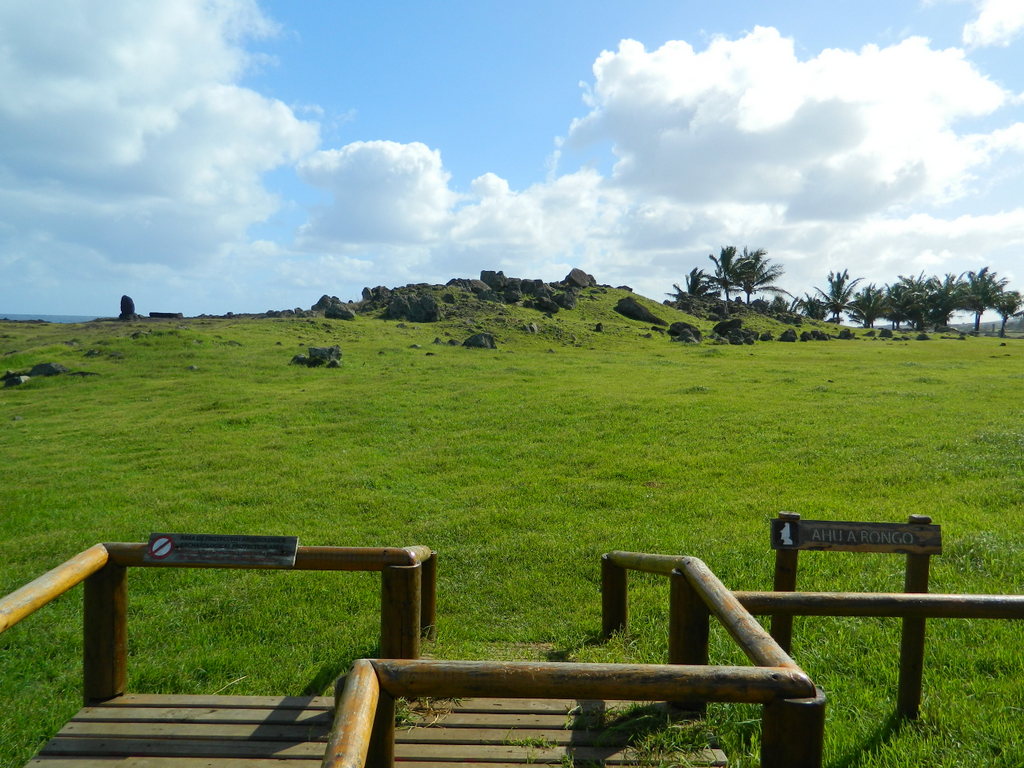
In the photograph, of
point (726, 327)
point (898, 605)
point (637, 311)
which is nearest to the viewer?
point (898, 605)

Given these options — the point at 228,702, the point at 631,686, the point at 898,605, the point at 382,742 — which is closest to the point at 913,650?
the point at 898,605

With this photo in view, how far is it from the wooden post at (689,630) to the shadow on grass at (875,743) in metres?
0.83

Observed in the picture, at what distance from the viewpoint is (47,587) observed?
3537mm

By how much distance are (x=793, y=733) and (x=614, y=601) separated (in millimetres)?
3828

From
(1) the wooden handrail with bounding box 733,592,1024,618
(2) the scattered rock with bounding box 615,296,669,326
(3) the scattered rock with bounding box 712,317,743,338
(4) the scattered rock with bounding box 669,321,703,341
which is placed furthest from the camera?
(2) the scattered rock with bounding box 615,296,669,326

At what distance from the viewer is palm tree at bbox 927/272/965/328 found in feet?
246

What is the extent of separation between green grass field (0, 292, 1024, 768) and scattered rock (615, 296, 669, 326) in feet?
119

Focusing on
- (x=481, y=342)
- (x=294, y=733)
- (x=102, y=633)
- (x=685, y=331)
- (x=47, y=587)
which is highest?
(x=685, y=331)

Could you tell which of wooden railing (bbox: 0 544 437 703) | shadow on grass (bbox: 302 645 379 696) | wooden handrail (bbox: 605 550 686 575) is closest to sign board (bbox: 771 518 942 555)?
wooden handrail (bbox: 605 550 686 575)

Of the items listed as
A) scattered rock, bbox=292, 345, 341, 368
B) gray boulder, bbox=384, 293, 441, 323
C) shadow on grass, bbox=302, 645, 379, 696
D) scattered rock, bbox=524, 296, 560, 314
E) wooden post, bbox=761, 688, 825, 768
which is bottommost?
shadow on grass, bbox=302, 645, 379, 696

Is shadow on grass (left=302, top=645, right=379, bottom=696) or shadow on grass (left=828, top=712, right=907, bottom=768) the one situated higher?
shadow on grass (left=828, top=712, right=907, bottom=768)

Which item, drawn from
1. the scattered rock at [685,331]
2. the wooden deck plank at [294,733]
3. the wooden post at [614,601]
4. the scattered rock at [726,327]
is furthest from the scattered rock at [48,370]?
the scattered rock at [726,327]

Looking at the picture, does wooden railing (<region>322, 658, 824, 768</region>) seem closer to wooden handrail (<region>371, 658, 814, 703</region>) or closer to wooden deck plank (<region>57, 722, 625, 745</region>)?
wooden handrail (<region>371, 658, 814, 703</region>)

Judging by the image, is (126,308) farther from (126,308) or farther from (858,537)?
(858,537)
